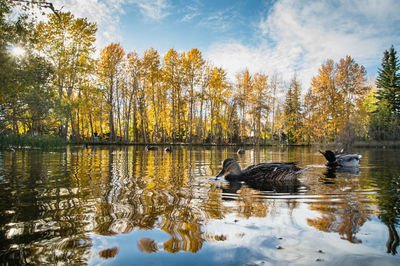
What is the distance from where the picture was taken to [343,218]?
3.41m

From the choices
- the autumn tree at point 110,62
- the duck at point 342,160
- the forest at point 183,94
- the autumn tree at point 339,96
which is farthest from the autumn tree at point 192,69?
the duck at point 342,160

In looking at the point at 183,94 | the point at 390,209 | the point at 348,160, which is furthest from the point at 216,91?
the point at 390,209

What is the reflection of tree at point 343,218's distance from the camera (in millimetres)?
2977

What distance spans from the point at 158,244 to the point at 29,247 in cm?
119

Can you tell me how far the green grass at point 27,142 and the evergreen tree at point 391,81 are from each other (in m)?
55.4

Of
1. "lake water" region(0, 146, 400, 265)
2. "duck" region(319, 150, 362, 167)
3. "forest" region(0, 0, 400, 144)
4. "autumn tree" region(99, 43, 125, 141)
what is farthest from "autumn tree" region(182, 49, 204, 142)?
"lake water" region(0, 146, 400, 265)

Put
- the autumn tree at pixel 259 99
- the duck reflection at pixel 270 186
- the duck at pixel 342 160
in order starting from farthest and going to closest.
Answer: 1. the autumn tree at pixel 259 99
2. the duck at pixel 342 160
3. the duck reflection at pixel 270 186

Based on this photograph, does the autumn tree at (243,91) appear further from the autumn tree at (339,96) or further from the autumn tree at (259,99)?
the autumn tree at (339,96)

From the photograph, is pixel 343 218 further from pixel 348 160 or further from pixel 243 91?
pixel 243 91

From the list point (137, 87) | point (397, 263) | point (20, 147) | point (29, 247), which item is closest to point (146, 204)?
point (29, 247)

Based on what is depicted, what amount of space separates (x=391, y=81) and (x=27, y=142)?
59.7 meters

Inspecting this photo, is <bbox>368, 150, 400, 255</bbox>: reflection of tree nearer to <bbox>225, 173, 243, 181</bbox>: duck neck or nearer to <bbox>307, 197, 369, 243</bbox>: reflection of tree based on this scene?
<bbox>307, 197, 369, 243</bbox>: reflection of tree

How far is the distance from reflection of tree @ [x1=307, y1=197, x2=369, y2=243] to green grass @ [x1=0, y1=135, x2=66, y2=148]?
22.3 metres

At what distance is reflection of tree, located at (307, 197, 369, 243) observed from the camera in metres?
2.98
